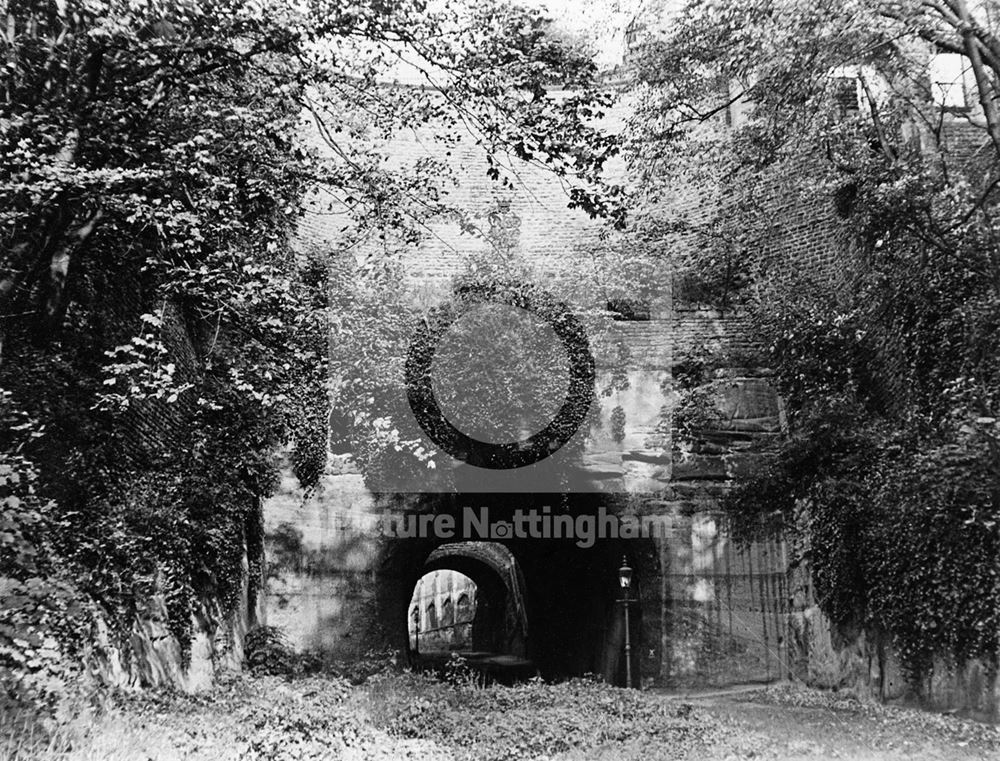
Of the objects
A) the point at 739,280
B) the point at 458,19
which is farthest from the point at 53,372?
the point at 739,280

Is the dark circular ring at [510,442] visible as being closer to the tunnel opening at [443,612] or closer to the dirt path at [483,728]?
the dirt path at [483,728]

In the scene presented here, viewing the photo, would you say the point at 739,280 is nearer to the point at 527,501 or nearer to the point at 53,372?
the point at 527,501

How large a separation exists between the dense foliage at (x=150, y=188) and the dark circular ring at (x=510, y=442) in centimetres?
378

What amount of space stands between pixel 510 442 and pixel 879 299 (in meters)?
5.59

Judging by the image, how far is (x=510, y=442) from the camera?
13094mm

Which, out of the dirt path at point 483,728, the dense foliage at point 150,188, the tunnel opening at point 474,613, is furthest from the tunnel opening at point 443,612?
the dense foliage at point 150,188

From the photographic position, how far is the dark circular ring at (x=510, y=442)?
12.7 m

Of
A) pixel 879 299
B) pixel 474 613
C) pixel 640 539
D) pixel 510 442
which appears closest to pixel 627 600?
pixel 640 539

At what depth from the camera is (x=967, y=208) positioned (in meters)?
9.12

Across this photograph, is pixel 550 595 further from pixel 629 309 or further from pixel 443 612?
pixel 443 612

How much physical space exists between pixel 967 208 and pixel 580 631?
1048 centimetres

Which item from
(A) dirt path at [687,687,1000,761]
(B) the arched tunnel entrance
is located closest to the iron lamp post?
(B) the arched tunnel entrance

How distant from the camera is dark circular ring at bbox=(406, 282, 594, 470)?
41.5ft

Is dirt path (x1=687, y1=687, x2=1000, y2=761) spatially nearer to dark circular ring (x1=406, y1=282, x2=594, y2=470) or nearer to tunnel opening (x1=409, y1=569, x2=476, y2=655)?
dark circular ring (x1=406, y1=282, x2=594, y2=470)
